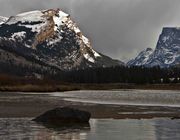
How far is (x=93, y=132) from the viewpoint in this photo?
29.1 metres

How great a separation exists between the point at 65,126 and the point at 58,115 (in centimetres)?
332

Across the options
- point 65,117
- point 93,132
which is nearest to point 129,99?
point 65,117

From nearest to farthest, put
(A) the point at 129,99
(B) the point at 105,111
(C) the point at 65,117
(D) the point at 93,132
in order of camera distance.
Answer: (D) the point at 93,132 < (C) the point at 65,117 < (B) the point at 105,111 < (A) the point at 129,99

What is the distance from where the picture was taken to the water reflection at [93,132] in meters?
26.0

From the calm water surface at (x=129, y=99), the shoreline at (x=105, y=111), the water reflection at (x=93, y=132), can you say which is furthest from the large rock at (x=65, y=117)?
the calm water surface at (x=129, y=99)

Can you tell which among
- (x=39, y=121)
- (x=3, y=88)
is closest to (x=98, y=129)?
(x=39, y=121)

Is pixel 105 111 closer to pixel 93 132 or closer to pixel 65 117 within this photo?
pixel 65 117

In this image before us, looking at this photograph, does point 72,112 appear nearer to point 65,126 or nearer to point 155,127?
point 65,126

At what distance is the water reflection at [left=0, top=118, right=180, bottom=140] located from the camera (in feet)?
85.3

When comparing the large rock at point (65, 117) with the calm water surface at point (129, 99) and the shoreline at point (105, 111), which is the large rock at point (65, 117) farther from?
the calm water surface at point (129, 99)

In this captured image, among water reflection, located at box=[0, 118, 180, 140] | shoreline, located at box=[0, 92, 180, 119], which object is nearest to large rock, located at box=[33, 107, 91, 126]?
water reflection, located at box=[0, 118, 180, 140]

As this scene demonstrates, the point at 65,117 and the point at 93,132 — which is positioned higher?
the point at 65,117

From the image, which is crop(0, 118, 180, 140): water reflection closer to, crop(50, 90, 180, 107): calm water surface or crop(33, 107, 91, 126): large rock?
crop(33, 107, 91, 126): large rock

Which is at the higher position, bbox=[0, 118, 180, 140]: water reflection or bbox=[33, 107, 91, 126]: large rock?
bbox=[33, 107, 91, 126]: large rock
